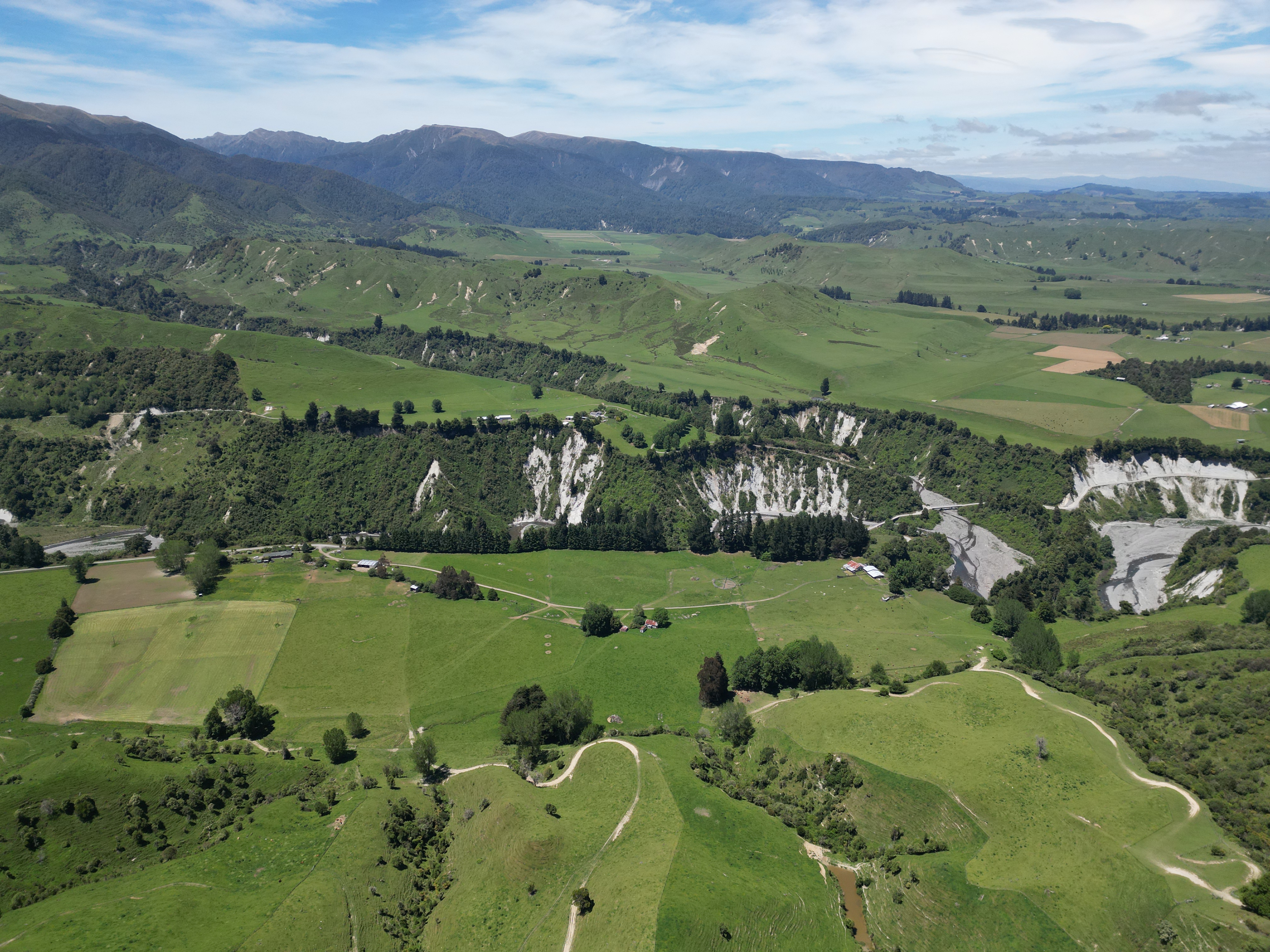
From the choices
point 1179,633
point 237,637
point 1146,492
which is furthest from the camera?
point 1146,492

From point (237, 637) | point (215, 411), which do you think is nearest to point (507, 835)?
point (237, 637)

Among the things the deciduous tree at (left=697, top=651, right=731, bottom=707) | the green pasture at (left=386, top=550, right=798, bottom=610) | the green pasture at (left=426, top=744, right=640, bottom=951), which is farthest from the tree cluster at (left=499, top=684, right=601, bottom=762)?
the green pasture at (left=386, top=550, right=798, bottom=610)

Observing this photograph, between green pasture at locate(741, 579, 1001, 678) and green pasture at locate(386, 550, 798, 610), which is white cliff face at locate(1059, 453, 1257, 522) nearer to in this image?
green pasture at locate(741, 579, 1001, 678)

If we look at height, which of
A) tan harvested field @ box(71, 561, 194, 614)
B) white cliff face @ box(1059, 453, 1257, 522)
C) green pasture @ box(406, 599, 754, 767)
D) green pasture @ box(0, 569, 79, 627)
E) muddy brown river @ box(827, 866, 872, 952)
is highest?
white cliff face @ box(1059, 453, 1257, 522)

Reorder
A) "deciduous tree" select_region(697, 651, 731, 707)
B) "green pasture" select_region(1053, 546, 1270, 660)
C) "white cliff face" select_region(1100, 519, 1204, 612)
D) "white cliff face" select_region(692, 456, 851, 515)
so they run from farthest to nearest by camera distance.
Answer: "white cliff face" select_region(692, 456, 851, 515) → "white cliff face" select_region(1100, 519, 1204, 612) → "green pasture" select_region(1053, 546, 1270, 660) → "deciduous tree" select_region(697, 651, 731, 707)

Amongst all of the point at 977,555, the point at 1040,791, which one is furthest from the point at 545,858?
the point at 977,555

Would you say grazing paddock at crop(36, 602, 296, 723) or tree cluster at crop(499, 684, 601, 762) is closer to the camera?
tree cluster at crop(499, 684, 601, 762)

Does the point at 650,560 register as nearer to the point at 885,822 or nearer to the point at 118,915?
the point at 885,822
